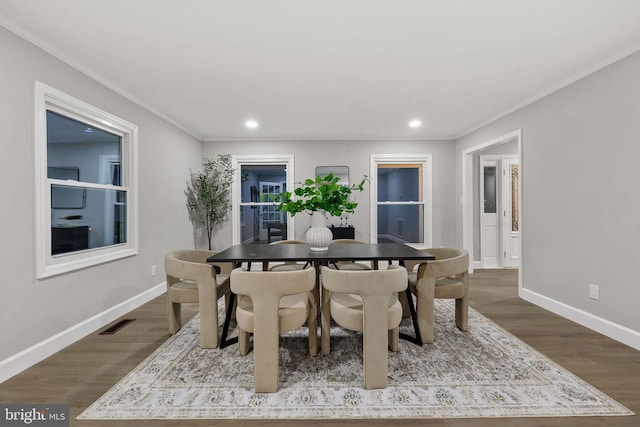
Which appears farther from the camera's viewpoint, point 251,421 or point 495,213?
point 495,213

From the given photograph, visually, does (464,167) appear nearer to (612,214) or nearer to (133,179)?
(612,214)

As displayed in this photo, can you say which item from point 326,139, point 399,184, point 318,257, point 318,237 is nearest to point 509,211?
point 399,184

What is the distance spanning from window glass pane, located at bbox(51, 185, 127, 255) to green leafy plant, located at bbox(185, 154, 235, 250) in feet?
4.92

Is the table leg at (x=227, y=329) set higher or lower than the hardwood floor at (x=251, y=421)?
higher

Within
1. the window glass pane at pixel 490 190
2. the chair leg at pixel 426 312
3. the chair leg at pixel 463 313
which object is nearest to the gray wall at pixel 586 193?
the chair leg at pixel 463 313

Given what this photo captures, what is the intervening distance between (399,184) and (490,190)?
1.78 metres

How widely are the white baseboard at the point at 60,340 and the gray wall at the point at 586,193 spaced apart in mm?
4834

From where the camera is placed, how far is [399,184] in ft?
18.9

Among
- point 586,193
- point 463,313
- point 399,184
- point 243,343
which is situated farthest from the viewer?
point 399,184

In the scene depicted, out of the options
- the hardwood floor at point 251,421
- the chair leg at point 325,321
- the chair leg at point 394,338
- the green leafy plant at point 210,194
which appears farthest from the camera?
Result: the green leafy plant at point 210,194

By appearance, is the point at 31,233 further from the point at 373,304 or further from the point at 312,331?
the point at 373,304

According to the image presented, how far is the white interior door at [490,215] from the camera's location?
5.73 meters

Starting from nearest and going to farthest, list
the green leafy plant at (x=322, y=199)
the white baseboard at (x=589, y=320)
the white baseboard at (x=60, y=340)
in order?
the white baseboard at (x=60, y=340) < the white baseboard at (x=589, y=320) < the green leafy plant at (x=322, y=199)

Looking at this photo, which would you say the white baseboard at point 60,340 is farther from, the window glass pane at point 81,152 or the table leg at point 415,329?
the table leg at point 415,329
